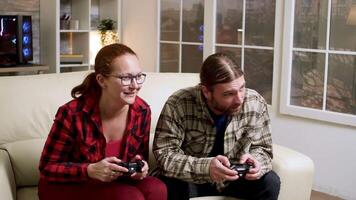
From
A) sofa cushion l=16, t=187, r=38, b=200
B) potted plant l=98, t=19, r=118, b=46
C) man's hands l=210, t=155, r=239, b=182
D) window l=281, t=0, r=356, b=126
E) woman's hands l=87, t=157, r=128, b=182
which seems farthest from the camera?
potted plant l=98, t=19, r=118, b=46

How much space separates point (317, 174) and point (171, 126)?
1907 mm

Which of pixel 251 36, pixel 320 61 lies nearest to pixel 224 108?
pixel 320 61

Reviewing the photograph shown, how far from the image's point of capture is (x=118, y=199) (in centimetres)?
182

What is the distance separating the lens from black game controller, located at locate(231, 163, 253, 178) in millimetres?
1933

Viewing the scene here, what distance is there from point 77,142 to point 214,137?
1.77 ft

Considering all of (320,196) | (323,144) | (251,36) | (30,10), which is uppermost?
(30,10)

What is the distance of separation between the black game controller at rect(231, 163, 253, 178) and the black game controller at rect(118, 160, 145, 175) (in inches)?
13.0

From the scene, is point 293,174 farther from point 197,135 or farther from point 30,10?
point 30,10

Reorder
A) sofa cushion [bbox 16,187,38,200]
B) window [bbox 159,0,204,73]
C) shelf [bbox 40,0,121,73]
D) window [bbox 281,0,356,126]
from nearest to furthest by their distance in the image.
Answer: sofa cushion [bbox 16,187,38,200] → window [bbox 281,0,356,126] → window [bbox 159,0,204,73] → shelf [bbox 40,0,121,73]

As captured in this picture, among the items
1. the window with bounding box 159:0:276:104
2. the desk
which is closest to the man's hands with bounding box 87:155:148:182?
the window with bounding box 159:0:276:104

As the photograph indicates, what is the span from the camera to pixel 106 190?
1.84 metres

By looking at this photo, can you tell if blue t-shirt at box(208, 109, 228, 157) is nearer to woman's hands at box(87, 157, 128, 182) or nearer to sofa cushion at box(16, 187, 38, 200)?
woman's hands at box(87, 157, 128, 182)

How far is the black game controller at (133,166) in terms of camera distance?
71.2 inches

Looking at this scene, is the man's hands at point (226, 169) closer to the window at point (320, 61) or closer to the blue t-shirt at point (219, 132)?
the blue t-shirt at point (219, 132)
